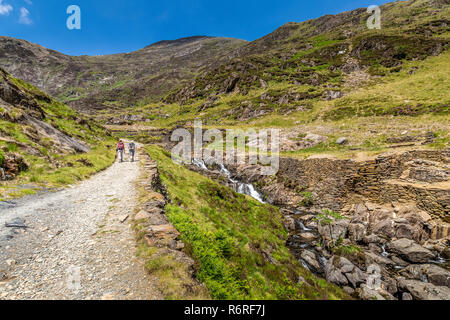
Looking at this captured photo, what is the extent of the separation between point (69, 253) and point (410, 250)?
19075 mm

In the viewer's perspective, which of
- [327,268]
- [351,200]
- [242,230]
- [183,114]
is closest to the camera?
[327,268]

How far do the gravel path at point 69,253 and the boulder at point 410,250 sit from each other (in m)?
16.9

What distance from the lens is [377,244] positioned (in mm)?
14930

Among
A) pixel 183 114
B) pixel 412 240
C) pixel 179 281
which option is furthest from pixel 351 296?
pixel 183 114

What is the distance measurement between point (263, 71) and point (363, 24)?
3691 inches

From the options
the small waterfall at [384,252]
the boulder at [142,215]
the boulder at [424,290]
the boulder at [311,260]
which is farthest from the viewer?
the small waterfall at [384,252]

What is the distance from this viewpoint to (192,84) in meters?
132

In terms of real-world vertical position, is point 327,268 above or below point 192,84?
below

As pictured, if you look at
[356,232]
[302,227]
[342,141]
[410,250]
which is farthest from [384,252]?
[342,141]

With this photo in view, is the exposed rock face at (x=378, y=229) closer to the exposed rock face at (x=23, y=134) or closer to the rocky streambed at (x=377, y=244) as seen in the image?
the rocky streambed at (x=377, y=244)

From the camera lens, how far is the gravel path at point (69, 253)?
418 cm

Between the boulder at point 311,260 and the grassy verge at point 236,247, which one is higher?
the grassy verge at point 236,247

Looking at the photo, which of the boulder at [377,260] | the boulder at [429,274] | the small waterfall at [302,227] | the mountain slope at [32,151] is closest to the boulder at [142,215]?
the mountain slope at [32,151]
